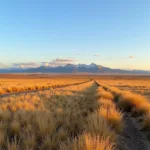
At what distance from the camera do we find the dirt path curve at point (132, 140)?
7.00m

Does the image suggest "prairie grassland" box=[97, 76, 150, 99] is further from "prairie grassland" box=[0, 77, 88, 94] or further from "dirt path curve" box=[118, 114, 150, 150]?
"dirt path curve" box=[118, 114, 150, 150]

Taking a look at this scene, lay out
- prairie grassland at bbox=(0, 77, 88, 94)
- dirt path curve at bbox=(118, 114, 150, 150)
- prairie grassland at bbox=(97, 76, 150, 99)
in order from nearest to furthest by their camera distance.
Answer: dirt path curve at bbox=(118, 114, 150, 150), prairie grassland at bbox=(0, 77, 88, 94), prairie grassland at bbox=(97, 76, 150, 99)

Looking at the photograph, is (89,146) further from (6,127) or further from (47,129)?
(6,127)

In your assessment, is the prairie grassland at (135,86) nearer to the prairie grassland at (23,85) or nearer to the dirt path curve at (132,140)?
the prairie grassland at (23,85)

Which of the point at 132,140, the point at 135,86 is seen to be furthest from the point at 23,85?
the point at 132,140

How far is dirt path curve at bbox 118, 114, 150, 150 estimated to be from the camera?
276 inches

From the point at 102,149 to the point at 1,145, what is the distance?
3.01 m

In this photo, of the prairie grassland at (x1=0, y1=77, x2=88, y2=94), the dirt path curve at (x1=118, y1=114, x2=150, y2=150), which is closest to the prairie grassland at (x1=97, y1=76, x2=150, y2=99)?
the prairie grassland at (x1=0, y1=77, x2=88, y2=94)

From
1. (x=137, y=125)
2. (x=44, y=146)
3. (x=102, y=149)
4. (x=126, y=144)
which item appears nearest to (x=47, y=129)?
(x=44, y=146)

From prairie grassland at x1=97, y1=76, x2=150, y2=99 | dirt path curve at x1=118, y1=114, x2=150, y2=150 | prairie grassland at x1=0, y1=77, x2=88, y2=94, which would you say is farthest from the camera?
prairie grassland at x1=97, y1=76, x2=150, y2=99

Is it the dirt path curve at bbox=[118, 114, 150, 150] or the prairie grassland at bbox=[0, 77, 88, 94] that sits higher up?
the dirt path curve at bbox=[118, 114, 150, 150]

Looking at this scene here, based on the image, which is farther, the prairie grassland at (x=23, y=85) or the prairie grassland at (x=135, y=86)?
the prairie grassland at (x=135, y=86)

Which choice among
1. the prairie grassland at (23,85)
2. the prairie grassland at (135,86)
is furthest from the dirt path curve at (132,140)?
the prairie grassland at (23,85)

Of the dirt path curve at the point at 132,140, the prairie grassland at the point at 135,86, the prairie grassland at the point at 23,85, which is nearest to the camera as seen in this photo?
the dirt path curve at the point at 132,140
